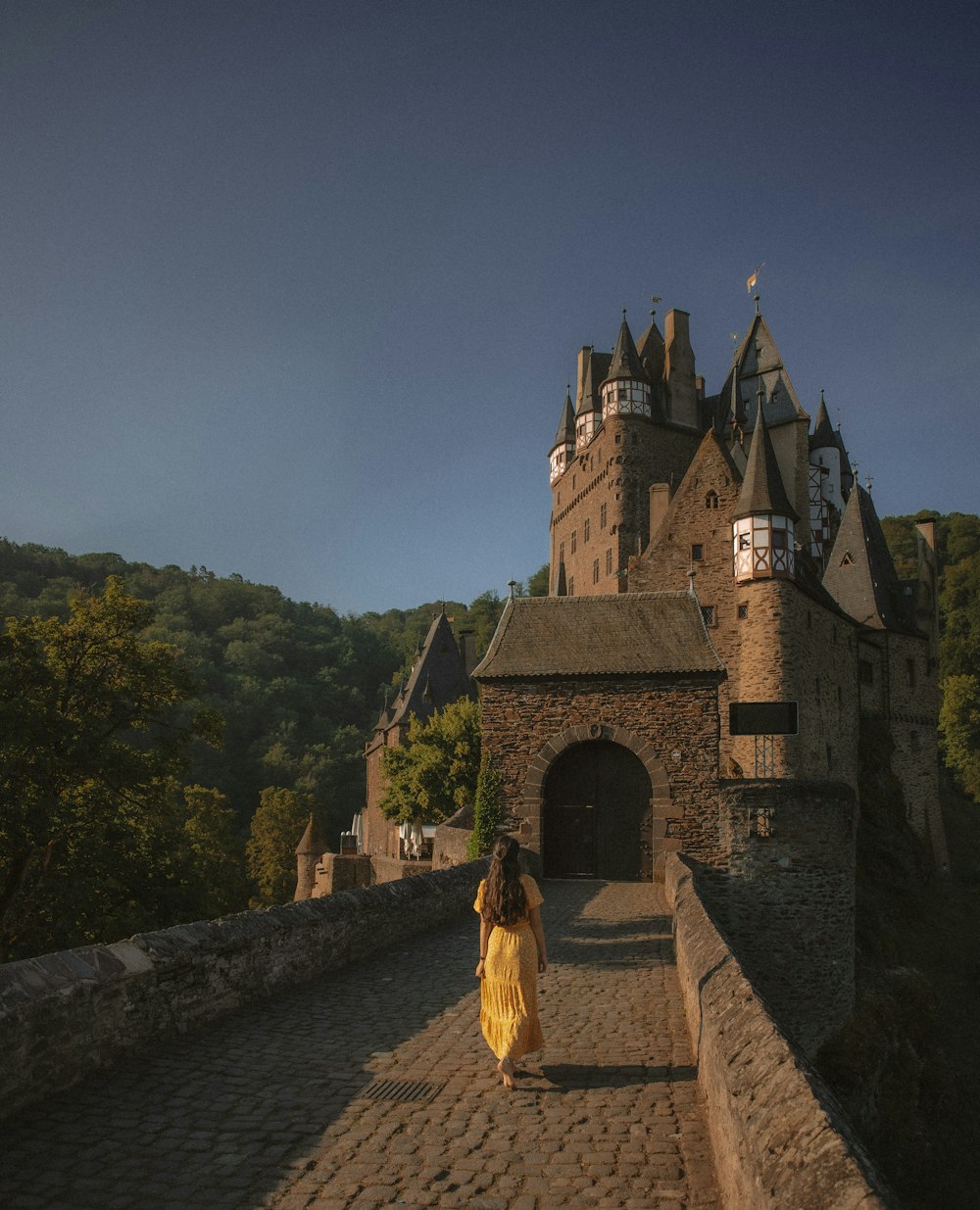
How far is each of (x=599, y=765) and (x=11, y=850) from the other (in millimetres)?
10695

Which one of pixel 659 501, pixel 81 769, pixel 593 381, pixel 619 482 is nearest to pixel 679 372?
pixel 593 381

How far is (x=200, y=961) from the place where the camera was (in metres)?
7.00

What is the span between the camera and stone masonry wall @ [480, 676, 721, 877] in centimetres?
1795

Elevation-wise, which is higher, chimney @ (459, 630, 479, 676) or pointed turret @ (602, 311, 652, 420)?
pointed turret @ (602, 311, 652, 420)

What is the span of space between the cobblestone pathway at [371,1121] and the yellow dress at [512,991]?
26 centimetres

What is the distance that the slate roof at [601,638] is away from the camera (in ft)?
61.6

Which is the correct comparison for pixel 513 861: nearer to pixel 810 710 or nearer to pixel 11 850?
pixel 11 850

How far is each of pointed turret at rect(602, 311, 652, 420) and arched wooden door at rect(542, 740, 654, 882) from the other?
33.7 meters

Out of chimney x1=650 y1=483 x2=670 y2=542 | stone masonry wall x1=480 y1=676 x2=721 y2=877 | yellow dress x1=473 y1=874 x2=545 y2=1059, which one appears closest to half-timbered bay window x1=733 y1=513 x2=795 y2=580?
chimney x1=650 y1=483 x2=670 y2=542

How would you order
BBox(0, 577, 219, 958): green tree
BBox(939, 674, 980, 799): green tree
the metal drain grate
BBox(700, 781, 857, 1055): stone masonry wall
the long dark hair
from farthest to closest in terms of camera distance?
BBox(939, 674, 980, 799): green tree
BBox(0, 577, 219, 958): green tree
BBox(700, 781, 857, 1055): stone masonry wall
the long dark hair
the metal drain grate

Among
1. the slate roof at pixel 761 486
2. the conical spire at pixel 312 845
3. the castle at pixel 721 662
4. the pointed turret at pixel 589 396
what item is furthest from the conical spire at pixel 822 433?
the conical spire at pixel 312 845

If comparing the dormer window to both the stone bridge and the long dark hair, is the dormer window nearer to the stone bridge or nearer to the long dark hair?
the stone bridge

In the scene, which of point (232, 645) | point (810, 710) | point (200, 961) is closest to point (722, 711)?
point (810, 710)

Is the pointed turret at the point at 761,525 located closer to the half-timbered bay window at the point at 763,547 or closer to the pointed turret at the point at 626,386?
the half-timbered bay window at the point at 763,547
